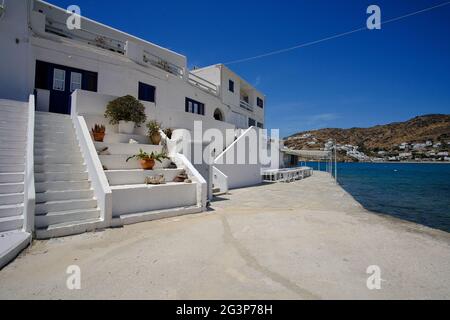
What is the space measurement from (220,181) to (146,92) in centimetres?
837

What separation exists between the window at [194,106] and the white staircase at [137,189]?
10.3 m

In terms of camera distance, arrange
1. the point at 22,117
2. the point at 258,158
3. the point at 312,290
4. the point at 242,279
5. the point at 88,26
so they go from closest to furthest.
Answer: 1. the point at 312,290
2. the point at 242,279
3. the point at 22,117
4. the point at 88,26
5. the point at 258,158

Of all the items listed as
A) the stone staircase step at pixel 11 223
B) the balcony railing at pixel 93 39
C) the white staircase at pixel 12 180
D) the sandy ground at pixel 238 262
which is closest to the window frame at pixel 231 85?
the balcony railing at pixel 93 39

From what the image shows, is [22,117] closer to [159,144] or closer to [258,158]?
[159,144]

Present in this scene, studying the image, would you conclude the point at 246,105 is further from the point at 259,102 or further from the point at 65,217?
the point at 65,217

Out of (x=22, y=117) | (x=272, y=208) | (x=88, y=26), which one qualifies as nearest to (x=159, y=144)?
(x=22, y=117)

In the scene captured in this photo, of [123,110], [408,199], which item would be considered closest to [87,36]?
[123,110]

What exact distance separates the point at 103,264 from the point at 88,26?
18018 mm

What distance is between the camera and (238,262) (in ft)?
14.6

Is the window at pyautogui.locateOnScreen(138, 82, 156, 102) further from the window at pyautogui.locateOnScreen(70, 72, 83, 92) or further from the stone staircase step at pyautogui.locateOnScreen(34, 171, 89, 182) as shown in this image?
the stone staircase step at pyautogui.locateOnScreen(34, 171, 89, 182)

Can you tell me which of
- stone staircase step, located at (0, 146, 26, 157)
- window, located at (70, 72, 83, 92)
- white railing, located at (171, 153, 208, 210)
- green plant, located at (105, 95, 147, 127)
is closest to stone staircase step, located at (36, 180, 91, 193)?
stone staircase step, located at (0, 146, 26, 157)

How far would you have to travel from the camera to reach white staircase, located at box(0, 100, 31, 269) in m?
4.72

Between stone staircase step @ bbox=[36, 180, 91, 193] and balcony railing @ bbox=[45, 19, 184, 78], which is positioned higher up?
balcony railing @ bbox=[45, 19, 184, 78]
